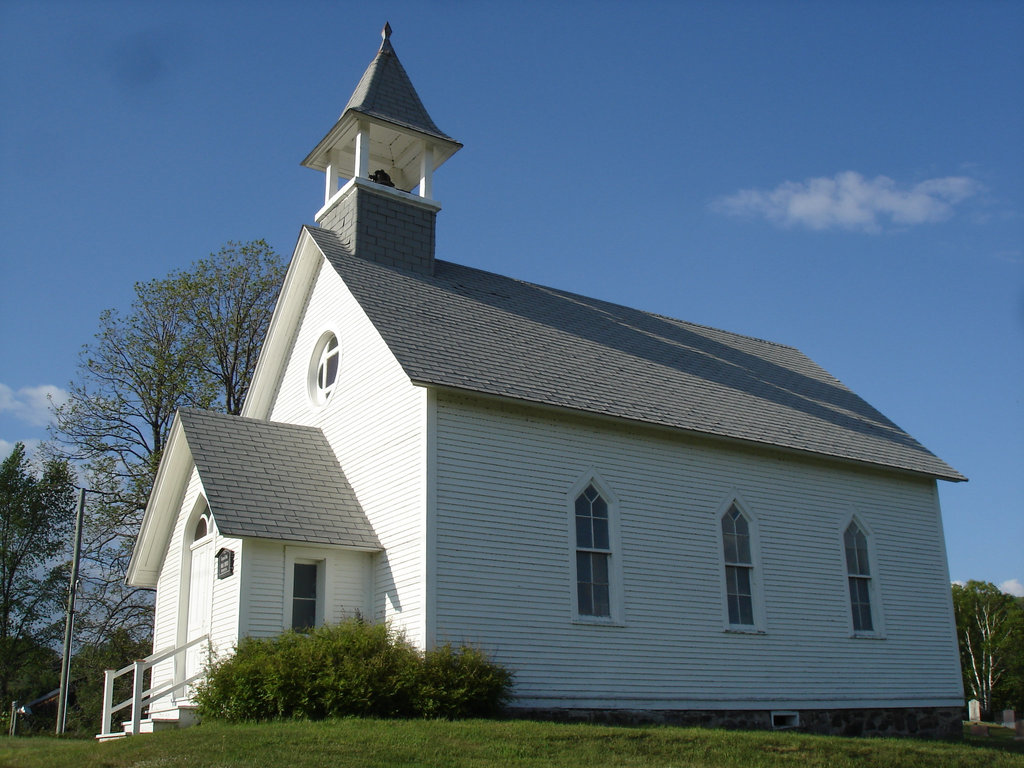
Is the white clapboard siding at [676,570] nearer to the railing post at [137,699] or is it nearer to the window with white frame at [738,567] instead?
the window with white frame at [738,567]

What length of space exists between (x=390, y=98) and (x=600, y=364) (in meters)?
7.78

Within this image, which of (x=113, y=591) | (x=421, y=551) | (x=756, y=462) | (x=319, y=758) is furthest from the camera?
(x=113, y=591)

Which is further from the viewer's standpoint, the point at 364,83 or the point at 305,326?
the point at 364,83

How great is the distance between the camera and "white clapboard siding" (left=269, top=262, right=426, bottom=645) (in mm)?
15055

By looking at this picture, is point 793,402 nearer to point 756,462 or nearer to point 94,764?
point 756,462

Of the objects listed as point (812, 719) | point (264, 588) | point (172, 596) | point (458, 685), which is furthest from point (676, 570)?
point (172, 596)

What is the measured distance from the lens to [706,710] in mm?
16844

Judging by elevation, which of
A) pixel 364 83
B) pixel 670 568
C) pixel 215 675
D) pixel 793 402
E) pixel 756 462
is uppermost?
pixel 364 83

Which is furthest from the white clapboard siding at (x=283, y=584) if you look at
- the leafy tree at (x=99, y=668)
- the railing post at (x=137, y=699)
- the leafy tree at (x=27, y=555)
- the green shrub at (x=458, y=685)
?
the leafy tree at (x=27, y=555)

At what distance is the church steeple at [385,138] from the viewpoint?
20.9 metres

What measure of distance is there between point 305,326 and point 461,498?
679 centimetres

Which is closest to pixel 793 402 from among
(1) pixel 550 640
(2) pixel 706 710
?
(2) pixel 706 710

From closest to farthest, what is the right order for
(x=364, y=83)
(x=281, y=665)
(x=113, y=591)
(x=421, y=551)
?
(x=281, y=665) → (x=421, y=551) → (x=364, y=83) → (x=113, y=591)

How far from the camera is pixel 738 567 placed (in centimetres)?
1830
